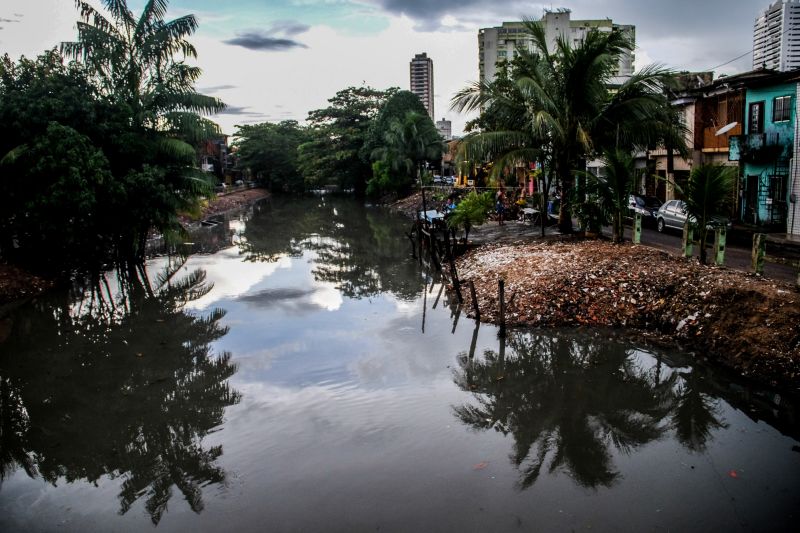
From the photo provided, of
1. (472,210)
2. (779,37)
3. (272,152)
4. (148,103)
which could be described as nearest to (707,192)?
(472,210)

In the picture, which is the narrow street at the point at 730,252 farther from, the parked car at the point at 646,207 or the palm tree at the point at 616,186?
the palm tree at the point at 616,186

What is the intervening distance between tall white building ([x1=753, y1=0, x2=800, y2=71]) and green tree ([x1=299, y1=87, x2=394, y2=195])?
3559cm

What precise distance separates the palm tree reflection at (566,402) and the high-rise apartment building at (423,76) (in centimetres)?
16272

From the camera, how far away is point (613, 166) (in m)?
17.1

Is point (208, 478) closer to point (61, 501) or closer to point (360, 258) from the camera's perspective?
point (61, 501)

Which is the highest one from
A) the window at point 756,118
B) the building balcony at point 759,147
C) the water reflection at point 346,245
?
the window at point 756,118

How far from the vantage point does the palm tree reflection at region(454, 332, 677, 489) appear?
850cm

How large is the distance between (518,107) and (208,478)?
54.0 feet

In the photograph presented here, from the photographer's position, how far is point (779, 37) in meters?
32.2

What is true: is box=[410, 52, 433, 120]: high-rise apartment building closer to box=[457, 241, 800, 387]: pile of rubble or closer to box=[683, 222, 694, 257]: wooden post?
box=[457, 241, 800, 387]: pile of rubble

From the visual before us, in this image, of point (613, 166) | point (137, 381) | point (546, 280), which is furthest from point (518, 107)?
point (137, 381)

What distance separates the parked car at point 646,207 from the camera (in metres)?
25.1

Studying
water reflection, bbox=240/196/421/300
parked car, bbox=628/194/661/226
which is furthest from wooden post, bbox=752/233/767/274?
parked car, bbox=628/194/661/226

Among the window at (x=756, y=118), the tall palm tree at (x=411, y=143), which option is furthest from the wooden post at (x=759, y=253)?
the tall palm tree at (x=411, y=143)
